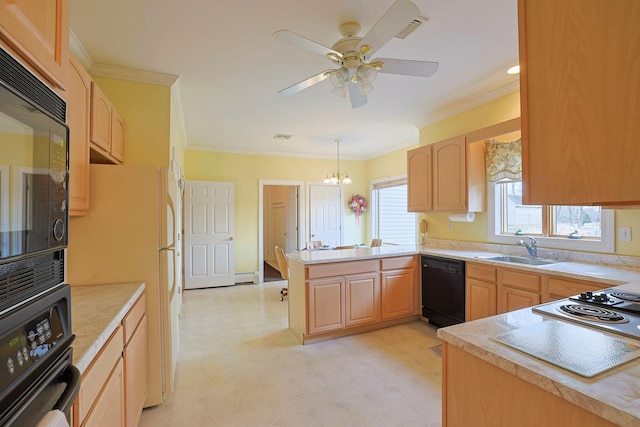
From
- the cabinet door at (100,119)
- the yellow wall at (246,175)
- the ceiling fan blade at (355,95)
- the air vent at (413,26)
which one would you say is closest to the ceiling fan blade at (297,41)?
the ceiling fan blade at (355,95)

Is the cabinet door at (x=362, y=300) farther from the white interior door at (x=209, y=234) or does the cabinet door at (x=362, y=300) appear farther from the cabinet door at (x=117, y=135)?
the white interior door at (x=209, y=234)

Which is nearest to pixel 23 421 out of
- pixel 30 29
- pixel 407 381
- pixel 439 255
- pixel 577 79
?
pixel 30 29

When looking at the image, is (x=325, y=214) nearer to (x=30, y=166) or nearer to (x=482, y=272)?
(x=482, y=272)

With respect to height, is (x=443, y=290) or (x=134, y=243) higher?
(x=134, y=243)

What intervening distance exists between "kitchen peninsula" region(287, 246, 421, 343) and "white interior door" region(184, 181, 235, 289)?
97.6 inches

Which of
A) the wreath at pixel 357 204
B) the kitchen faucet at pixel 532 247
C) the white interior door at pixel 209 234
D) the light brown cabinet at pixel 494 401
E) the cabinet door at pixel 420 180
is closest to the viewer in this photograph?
the light brown cabinet at pixel 494 401

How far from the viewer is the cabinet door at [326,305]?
2980 millimetres

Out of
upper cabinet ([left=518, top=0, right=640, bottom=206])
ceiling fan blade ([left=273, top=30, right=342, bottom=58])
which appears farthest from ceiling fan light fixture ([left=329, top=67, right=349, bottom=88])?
upper cabinet ([left=518, top=0, right=640, bottom=206])

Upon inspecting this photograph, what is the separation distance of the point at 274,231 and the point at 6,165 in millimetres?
8003

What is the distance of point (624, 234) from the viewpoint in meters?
2.44

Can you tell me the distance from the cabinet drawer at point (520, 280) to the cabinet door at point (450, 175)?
92cm

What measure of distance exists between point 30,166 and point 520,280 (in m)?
3.05

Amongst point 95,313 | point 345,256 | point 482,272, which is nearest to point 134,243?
point 95,313

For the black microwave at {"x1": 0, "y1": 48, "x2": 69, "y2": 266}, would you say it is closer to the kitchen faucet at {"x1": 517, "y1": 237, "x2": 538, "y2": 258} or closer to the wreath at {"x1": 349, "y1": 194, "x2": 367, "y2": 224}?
the kitchen faucet at {"x1": 517, "y1": 237, "x2": 538, "y2": 258}
